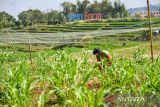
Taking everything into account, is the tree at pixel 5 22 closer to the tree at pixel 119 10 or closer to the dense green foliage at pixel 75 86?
the dense green foliage at pixel 75 86

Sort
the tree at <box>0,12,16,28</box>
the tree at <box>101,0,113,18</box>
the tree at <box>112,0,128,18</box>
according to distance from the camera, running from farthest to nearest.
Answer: the tree at <box>101,0,113,18</box>
the tree at <box>112,0,128,18</box>
the tree at <box>0,12,16,28</box>

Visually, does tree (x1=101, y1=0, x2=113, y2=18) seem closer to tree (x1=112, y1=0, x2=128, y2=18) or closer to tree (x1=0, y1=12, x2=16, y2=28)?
tree (x1=112, y1=0, x2=128, y2=18)

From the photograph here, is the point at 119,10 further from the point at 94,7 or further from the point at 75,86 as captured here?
the point at 75,86

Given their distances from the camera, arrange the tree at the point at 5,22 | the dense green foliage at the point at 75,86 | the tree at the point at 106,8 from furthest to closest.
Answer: the tree at the point at 106,8
the tree at the point at 5,22
the dense green foliage at the point at 75,86

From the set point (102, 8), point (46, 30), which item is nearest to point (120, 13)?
point (102, 8)

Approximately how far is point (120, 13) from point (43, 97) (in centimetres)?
7897

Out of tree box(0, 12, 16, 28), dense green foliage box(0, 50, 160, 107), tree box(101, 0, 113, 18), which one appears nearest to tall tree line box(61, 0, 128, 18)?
tree box(101, 0, 113, 18)

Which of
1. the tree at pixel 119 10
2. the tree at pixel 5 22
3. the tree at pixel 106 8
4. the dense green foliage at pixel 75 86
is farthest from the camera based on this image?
the tree at pixel 106 8

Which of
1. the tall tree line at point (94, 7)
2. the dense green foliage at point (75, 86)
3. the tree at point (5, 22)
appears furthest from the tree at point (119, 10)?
the dense green foliage at point (75, 86)

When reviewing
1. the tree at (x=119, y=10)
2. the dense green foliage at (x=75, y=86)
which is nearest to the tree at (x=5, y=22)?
the dense green foliage at (x=75, y=86)

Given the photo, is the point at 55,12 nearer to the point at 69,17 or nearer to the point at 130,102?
the point at 69,17

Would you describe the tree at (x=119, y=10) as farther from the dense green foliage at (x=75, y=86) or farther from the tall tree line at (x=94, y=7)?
the dense green foliage at (x=75, y=86)

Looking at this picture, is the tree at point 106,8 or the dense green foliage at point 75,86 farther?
the tree at point 106,8

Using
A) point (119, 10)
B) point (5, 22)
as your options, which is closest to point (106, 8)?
point (119, 10)
